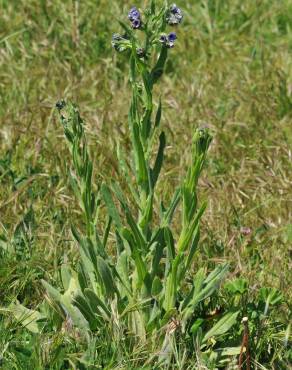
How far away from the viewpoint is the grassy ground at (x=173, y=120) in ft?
10.9

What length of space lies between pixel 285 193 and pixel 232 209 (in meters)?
0.24

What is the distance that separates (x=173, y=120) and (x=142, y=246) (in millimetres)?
1806

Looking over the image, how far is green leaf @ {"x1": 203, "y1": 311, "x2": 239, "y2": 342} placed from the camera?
2717 millimetres

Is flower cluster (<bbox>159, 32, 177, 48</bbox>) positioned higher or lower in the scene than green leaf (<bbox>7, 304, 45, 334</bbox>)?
higher

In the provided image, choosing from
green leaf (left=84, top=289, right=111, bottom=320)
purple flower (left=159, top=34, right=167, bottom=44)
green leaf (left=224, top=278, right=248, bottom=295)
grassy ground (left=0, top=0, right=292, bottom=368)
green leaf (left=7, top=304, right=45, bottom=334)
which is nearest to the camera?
purple flower (left=159, top=34, right=167, bottom=44)

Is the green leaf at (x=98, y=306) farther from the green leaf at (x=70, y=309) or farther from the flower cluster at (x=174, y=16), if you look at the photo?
the flower cluster at (x=174, y=16)

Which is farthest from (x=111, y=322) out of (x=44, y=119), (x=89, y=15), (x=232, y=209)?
(x=89, y=15)

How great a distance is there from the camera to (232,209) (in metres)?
3.65

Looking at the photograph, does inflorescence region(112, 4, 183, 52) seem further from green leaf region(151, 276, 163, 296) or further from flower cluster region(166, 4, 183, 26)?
green leaf region(151, 276, 163, 296)

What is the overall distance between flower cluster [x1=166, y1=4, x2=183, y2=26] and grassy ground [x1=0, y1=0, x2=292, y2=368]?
95cm

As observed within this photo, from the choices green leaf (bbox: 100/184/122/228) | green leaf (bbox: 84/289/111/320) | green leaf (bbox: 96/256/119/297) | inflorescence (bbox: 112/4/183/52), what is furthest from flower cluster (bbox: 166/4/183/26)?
green leaf (bbox: 84/289/111/320)

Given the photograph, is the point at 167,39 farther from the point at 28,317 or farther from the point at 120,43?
the point at 28,317

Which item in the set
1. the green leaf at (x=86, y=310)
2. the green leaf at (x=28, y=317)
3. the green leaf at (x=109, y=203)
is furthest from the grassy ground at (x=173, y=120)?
the green leaf at (x=109, y=203)

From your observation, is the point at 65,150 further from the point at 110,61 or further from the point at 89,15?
the point at 89,15
